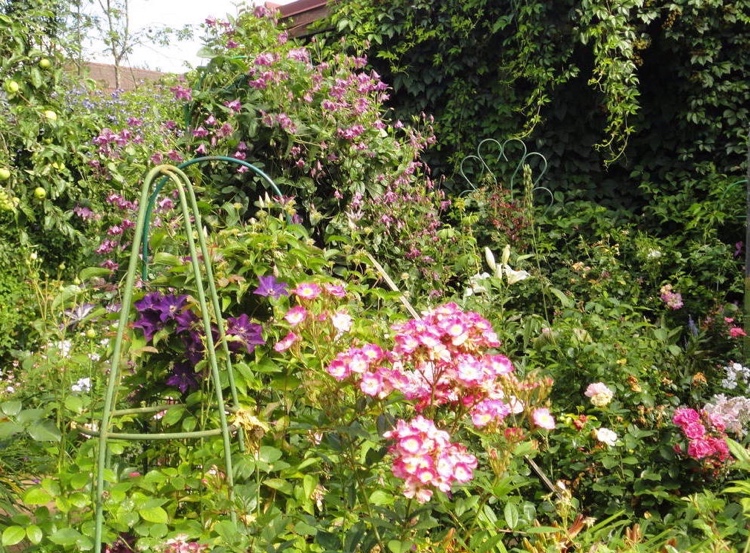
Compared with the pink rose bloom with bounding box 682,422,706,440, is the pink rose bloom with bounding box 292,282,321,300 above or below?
above

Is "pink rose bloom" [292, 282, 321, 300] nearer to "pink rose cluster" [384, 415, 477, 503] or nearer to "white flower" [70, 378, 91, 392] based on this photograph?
"pink rose cluster" [384, 415, 477, 503]

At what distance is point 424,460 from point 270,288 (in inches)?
25.3

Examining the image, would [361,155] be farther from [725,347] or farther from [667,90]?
[667,90]

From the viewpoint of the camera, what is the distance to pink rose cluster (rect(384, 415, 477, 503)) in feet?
3.30

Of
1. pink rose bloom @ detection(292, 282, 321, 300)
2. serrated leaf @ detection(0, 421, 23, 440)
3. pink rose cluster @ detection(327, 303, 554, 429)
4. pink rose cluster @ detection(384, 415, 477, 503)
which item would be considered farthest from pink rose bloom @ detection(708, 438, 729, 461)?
serrated leaf @ detection(0, 421, 23, 440)

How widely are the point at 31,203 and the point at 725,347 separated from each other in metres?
3.84

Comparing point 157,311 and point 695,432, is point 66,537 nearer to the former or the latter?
point 157,311

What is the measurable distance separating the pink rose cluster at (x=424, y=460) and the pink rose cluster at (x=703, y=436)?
1.00 meters

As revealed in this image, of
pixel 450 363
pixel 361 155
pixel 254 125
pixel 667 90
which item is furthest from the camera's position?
pixel 667 90

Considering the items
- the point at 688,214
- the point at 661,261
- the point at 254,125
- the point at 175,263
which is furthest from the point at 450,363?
the point at 688,214

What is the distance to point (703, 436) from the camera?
70.1 inches

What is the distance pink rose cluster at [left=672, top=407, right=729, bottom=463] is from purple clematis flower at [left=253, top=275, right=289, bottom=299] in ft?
3.66

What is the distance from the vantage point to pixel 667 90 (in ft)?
13.8

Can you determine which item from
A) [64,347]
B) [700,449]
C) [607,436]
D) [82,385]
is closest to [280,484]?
[607,436]
